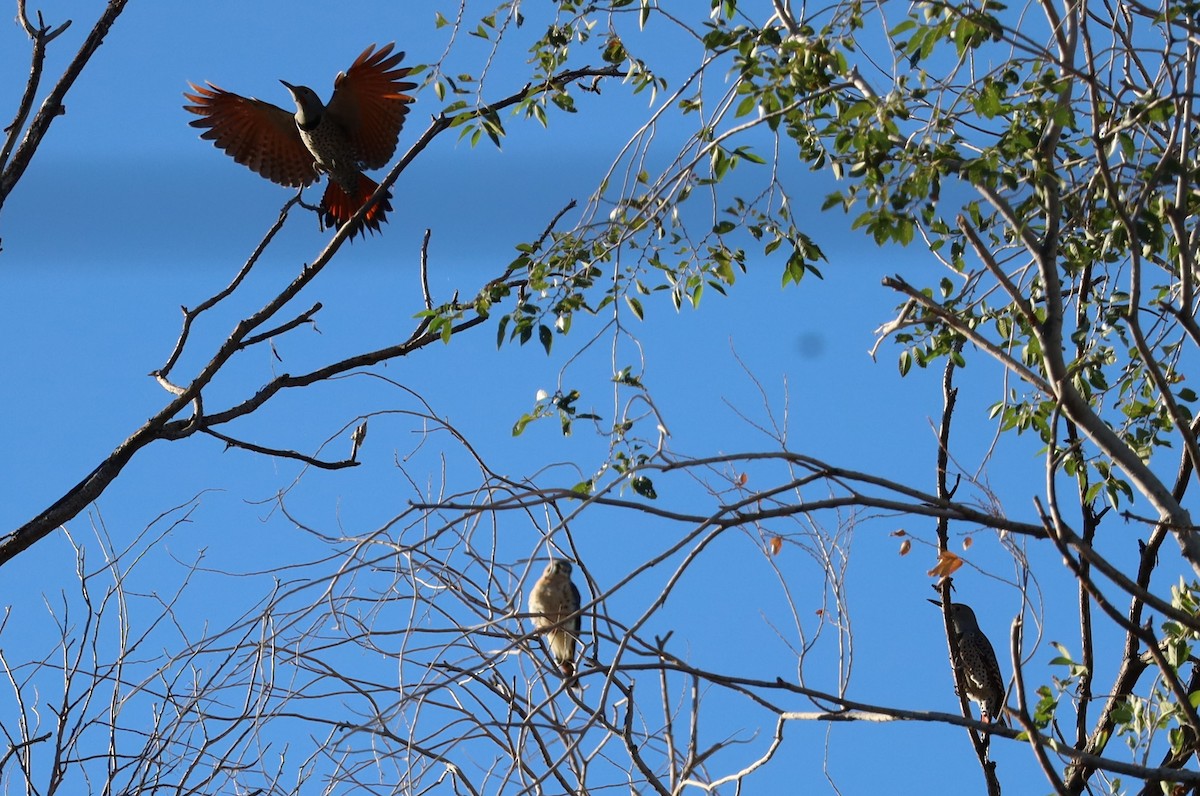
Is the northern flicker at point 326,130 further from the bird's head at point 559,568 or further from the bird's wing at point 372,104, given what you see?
the bird's head at point 559,568

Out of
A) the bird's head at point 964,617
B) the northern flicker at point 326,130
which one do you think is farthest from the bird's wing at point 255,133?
the bird's head at point 964,617

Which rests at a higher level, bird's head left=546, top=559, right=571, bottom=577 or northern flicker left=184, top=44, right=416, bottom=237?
northern flicker left=184, top=44, right=416, bottom=237

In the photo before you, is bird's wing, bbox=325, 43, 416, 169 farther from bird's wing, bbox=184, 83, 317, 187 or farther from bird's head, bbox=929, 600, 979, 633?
bird's head, bbox=929, 600, 979, 633

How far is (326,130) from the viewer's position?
7.30 m

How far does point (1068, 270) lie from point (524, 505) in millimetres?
2018

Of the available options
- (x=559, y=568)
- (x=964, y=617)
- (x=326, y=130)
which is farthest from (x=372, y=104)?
(x=964, y=617)

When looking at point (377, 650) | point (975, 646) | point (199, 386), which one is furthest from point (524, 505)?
point (975, 646)

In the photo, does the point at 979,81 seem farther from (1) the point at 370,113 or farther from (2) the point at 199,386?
(1) the point at 370,113

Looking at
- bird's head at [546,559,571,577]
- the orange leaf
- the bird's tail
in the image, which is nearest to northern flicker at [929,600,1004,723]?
bird's head at [546,559,571,577]

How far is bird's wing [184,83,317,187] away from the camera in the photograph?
7387 mm

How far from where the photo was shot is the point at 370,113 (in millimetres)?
7402

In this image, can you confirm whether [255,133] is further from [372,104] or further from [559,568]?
[559,568]

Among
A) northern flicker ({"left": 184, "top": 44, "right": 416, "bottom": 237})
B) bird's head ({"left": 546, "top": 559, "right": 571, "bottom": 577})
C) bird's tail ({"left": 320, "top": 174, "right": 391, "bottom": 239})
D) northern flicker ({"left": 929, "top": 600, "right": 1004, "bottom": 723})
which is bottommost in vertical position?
northern flicker ({"left": 929, "top": 600, "right": 1004, "bottom": 723})

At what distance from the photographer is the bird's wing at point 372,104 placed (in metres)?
7.07
